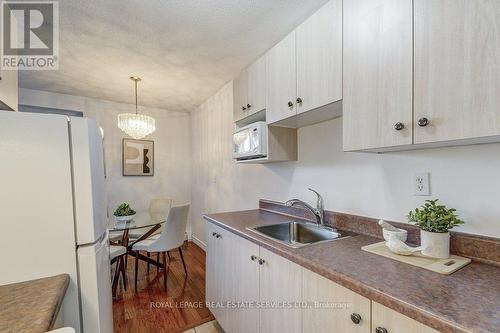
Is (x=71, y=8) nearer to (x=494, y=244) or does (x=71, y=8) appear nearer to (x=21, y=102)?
(x=21, y=102)

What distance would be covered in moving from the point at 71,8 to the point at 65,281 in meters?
1.67

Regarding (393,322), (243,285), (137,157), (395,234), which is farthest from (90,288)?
(137,157)

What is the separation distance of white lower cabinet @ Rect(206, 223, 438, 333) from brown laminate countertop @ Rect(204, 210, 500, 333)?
5 centimetres

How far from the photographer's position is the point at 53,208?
0.95 meters

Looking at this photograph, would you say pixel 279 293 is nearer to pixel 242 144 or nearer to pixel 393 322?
pixel 393 322

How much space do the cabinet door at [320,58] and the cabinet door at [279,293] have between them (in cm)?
90

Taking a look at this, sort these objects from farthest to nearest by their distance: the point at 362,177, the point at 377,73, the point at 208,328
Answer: the point at 208,328 < the point at 362,177 < the point at 377,73

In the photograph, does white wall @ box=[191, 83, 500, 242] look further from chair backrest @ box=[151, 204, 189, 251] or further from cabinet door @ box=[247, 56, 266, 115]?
chair backrest @ box=[151, 204, 189, 251]

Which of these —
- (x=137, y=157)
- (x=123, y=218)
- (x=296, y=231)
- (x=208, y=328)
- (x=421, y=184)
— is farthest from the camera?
(x=137, y=157)

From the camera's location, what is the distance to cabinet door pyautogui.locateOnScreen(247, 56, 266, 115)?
1811 mm

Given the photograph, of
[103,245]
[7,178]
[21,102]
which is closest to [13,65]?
[7,178]

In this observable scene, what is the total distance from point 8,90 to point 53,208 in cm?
91

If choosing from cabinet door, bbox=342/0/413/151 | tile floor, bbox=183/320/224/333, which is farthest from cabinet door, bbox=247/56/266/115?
tile floor, bbox=183/320/224/333

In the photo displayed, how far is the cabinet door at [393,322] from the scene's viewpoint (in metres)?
0.66
